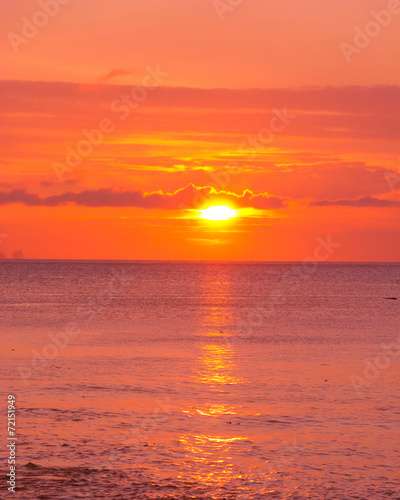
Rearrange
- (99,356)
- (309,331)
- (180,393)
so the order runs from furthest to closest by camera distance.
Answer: (309,331) < (99,356) < (180,393)

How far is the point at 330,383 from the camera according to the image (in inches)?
1356

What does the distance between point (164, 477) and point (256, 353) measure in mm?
27679

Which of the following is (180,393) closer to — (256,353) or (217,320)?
(256,353)

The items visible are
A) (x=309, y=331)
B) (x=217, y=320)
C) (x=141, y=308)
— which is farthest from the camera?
(x=141, y=308)

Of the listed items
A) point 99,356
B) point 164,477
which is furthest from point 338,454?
point 99,356

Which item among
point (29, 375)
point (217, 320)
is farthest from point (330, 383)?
point (217, 320)

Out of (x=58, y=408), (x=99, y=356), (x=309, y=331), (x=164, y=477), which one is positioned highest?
(x=309, y=331)

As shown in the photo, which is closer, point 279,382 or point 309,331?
point 279,382

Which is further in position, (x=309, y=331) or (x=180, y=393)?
(x=309, y=331)

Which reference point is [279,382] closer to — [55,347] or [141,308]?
[55,347]

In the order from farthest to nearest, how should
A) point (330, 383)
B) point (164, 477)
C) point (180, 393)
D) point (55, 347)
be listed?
1. point (55, 347)
2. point (330, 383)
3. point (180, 393)
4. point (164, 477)

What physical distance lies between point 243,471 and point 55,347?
30.3 metres

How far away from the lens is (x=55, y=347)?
48.0m

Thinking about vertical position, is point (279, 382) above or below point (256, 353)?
below
